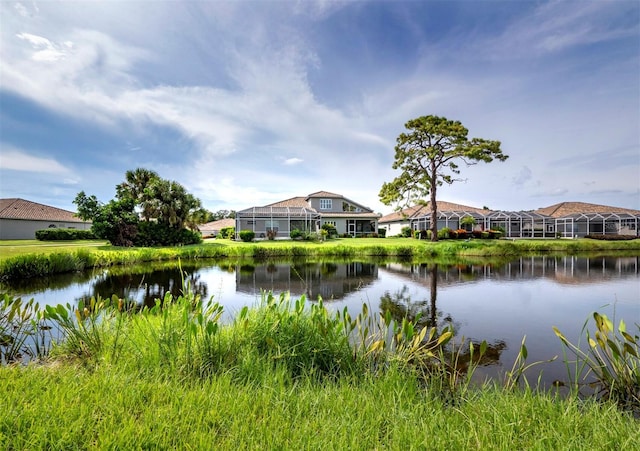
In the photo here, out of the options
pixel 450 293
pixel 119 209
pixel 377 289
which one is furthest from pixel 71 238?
pixel 450 293

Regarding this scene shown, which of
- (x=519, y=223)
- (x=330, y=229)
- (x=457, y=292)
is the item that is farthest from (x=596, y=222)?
(x=457, y=292)

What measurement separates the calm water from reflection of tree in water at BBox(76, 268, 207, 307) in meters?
0.04

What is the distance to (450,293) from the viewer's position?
10094 millimetres

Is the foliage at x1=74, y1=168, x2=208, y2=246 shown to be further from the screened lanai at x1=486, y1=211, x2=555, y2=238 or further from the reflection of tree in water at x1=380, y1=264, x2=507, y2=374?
the screened lanai at x1=486, y1=211, x2=555, y2=238

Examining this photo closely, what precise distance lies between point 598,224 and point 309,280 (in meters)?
45.1

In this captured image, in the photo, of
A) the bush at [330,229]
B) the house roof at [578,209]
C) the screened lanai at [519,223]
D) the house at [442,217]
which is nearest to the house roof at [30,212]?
the bush at [330,229]

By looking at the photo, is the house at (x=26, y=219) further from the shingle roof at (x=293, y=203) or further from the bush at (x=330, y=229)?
the bush at (x=330, y=229)

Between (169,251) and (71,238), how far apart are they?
20792 mm

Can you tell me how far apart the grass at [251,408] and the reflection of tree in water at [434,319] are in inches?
26.8

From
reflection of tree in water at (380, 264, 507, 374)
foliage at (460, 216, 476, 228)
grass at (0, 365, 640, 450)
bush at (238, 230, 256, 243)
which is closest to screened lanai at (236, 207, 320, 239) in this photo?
bush at (238, 230, 256, 243)

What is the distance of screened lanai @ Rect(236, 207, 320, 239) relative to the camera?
1355 inches

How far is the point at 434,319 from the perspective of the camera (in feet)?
23.7

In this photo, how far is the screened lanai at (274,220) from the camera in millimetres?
34406

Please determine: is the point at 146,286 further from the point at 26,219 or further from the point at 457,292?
the point at 26,219
